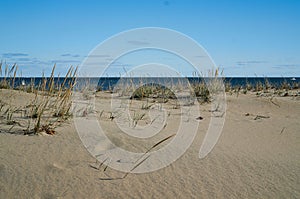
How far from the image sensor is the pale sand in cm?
156

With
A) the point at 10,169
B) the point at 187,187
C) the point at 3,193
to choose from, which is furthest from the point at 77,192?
the point at 187,187

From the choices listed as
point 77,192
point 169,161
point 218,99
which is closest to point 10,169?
point 77,192

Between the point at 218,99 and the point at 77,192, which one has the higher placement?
the point at 218,99

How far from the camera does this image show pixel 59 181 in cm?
161

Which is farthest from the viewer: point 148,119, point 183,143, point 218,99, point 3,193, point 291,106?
point 218,99

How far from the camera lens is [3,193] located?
1.49m

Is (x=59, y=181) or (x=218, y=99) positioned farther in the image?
(x=218, y=99)

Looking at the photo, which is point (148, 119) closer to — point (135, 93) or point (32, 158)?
point (32, 158)

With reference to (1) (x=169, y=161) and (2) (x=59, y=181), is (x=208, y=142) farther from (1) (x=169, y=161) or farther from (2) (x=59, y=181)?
(2) (x=59, y=181)

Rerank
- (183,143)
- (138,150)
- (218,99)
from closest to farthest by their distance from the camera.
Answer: (138,150), (183,143), (218,99)

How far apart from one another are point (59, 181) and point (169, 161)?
0.74 meters

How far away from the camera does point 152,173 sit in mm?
1788

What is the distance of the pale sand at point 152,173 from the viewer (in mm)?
1562

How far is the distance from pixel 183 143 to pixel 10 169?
129cm
